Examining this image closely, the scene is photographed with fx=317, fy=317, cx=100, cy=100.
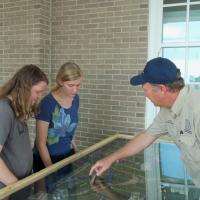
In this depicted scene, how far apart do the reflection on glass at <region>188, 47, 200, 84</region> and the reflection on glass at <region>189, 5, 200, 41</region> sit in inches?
5.8

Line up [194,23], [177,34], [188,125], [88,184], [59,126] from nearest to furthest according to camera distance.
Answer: [188,125] < [88,184] < [59,126] < [194,23] < [177,34]

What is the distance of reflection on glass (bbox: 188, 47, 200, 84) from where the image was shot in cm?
396

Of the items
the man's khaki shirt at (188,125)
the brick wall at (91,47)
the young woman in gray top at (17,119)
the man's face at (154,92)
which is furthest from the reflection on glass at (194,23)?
the young woman in gray top at (17,119)

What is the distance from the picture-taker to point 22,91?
194 cm

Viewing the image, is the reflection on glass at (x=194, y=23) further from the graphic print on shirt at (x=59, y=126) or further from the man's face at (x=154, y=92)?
the man's face at (x=154, y=92)

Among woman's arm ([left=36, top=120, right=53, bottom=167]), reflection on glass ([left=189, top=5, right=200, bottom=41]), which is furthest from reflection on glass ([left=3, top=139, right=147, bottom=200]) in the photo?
reflection on glass ([left=189, top=5, right=200, bottom=41])

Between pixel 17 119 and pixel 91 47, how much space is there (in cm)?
267

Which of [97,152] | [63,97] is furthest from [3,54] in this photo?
[97,152]

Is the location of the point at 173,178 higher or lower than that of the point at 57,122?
lower

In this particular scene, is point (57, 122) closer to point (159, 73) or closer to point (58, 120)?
point (58, 120)

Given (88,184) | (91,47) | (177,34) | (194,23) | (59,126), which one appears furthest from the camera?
(91,47)

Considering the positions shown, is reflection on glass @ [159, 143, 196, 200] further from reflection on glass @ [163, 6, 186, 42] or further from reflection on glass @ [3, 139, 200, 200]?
reflection on glass @ [163, 6, 186, 42]

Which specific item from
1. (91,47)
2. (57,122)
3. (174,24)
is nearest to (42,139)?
(57,122)

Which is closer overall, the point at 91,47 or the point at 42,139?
the point at 42,139
